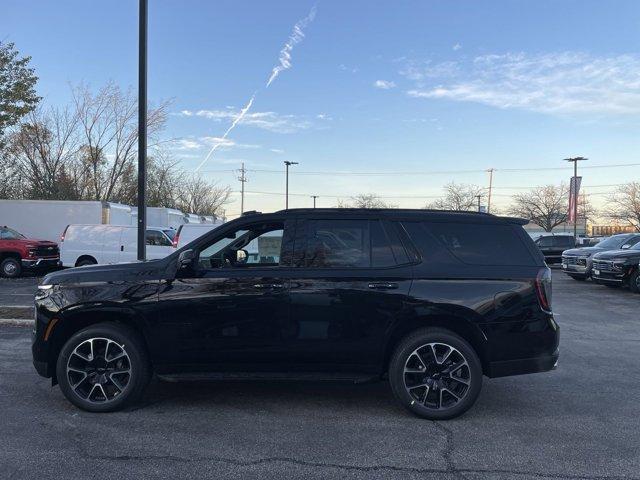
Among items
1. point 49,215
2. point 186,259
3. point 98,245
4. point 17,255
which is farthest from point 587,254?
point 49,215

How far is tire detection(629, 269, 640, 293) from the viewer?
15215mm

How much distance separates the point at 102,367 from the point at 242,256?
1.65 meters

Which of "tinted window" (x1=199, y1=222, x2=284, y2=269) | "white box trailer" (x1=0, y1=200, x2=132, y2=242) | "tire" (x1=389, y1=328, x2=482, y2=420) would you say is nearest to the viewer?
"tire" (x1=389, y1=328, x2=482, y2=420)

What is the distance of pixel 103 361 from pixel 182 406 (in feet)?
2.80

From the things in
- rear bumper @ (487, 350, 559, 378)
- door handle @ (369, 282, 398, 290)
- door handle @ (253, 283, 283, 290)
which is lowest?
rear bumper @ (487, 350, 559, 378)

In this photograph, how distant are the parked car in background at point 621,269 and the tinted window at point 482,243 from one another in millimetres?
12390

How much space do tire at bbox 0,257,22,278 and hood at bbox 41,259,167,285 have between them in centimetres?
1513

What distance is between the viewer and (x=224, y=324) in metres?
4.91

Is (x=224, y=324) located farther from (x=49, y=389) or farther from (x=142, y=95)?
(x=142, y=95)

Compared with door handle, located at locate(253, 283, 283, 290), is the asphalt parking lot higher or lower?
lower

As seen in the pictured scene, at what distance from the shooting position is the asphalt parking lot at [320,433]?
3.84 m

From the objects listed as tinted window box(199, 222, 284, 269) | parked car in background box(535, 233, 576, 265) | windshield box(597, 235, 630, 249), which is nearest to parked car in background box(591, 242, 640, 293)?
windshield box(597, 235, 630, 249)

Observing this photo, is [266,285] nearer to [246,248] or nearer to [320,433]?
[246,248]

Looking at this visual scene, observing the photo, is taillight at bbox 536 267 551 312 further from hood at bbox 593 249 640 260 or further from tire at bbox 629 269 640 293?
hood at bbox 593 249 640 260
